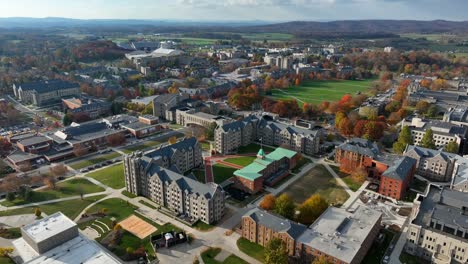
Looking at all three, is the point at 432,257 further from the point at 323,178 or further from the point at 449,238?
the point at 323,178

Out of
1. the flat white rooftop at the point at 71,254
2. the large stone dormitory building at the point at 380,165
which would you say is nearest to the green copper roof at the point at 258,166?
the large stone dormitory building at the point at 380,165

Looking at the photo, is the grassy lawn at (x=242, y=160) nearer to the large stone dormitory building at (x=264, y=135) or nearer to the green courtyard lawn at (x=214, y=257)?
the large stone dormitory building at (x=264, y=135)

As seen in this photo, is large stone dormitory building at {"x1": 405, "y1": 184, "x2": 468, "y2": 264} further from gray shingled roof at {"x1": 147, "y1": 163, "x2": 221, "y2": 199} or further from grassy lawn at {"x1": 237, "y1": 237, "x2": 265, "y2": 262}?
gray shingled roof at {"x1": 147, "y1": 163, "x2": 221, "y2": 199}

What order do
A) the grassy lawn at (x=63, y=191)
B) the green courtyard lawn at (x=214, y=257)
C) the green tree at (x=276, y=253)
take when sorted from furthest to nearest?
the grassy lawn at (x=63, y=191)
the green courtyard lawn at (x=214, y=257)
the green tree at (x=276, y=253)

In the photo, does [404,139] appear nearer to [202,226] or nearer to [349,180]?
[349,180]

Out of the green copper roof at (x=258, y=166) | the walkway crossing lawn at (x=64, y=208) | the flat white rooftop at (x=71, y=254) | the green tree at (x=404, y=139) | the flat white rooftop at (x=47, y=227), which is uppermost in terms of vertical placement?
the green tree at (x=404, y=139)

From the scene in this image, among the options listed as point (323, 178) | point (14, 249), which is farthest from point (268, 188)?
point (14, 249)

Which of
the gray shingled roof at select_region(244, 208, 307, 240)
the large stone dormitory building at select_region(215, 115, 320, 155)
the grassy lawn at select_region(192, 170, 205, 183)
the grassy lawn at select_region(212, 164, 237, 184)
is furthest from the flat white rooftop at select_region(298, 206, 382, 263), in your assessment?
Result: the large stone dormitory building at select_region(215, 115, 320, 155)
